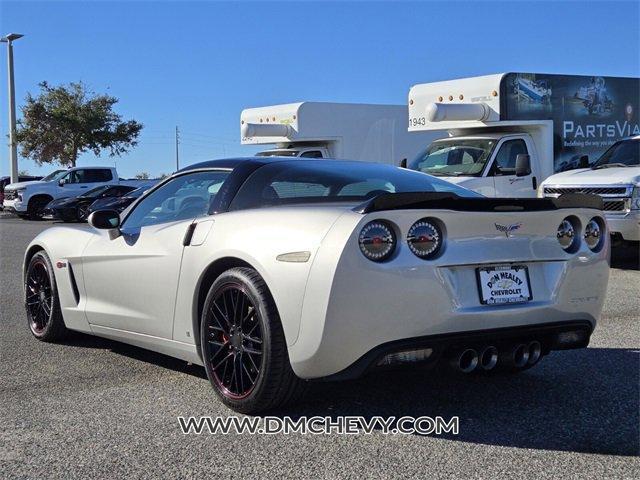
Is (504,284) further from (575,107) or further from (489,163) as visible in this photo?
(575,107)

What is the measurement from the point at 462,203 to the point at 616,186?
22.9ft

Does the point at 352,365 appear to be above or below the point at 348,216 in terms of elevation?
below

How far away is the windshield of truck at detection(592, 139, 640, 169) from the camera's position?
35.8ft

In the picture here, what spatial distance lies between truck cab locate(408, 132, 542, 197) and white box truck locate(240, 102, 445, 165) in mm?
5148

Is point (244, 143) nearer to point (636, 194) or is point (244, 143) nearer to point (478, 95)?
point (478, 95)

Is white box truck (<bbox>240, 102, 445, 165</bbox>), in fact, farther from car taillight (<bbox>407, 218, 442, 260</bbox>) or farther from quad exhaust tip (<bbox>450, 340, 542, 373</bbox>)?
car taillight (<bbox>407, 218, 442, 260</bbox>)

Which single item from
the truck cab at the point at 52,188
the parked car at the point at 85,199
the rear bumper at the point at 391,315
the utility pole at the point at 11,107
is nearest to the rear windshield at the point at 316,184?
the rear bumper at the point at 391,315

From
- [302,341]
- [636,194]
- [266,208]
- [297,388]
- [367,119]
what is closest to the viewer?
[302,341]

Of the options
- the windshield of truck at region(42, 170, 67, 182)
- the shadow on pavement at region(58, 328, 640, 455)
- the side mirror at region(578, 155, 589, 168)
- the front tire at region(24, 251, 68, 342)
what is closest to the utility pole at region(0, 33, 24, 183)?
the windshield of truck at region(42, 170, 67, 182)

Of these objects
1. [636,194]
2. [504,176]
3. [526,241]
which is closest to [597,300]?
[526,241]

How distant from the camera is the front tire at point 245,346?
3730 mm

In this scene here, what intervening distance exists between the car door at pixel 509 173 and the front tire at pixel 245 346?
806 centimetres

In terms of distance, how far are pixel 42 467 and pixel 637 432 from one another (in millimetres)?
2779

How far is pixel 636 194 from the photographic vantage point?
9875mm
